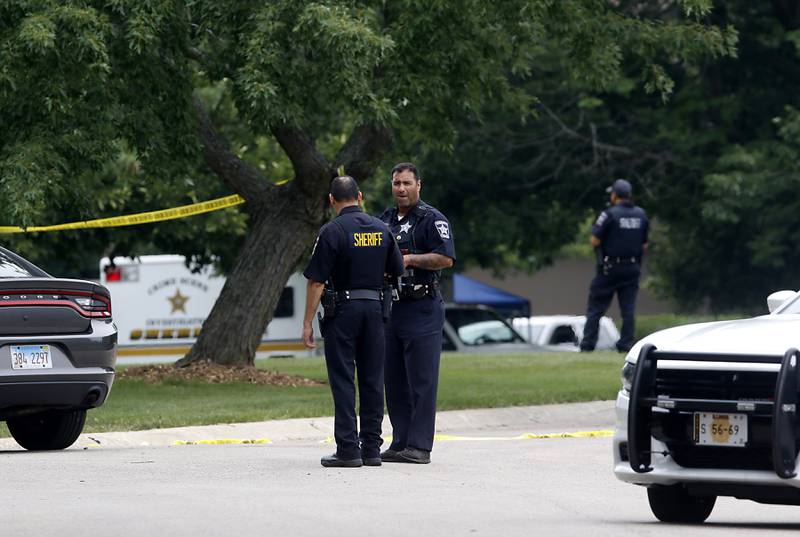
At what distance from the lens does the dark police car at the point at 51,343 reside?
11.6m

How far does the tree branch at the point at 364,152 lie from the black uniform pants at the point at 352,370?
852 centimetres

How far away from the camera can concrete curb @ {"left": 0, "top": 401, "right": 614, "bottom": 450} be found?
1338 centimetres

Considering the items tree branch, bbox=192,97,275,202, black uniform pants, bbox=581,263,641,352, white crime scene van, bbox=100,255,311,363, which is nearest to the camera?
black uniform pants, bbox=581,263,641,352

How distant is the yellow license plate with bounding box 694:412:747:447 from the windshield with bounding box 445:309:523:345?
21.5 m

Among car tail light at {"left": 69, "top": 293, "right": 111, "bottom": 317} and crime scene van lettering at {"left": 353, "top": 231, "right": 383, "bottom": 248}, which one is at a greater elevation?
crime scene van lettering at {"left": 353, "top": 231, "right": 383, "bottom": 248}

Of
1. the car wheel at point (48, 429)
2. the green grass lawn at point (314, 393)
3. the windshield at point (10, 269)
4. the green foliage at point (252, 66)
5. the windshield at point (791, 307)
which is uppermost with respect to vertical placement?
the green foliage at point (252, 66)

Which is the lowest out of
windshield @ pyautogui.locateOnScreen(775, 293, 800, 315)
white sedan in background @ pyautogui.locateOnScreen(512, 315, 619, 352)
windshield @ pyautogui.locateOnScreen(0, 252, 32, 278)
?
white sedan in background @ pyautogui.locateOnScreen(512, 315, 619, 352)

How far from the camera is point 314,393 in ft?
57.3

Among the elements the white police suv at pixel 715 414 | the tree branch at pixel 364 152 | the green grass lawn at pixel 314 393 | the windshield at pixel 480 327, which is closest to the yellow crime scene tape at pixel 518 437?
the green grass lawn at pixel 314 393

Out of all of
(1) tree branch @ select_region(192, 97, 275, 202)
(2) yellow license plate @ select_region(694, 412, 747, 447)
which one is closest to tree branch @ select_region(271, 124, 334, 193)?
(1) tree branch @ select_region(192, 97, 275, 202)

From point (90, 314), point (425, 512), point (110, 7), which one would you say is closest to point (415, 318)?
point (90, 314)

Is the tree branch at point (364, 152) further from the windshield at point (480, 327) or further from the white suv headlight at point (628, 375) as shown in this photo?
the white suv headlight at point (628, 375)

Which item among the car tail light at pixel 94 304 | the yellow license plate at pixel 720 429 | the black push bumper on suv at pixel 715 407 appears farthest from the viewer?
the car tail light at pixel 94 304

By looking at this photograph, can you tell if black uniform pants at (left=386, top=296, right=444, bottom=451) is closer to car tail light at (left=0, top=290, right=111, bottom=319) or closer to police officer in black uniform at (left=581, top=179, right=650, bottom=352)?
car tail light at (left=0, top=290, right=111, bottom=319)
